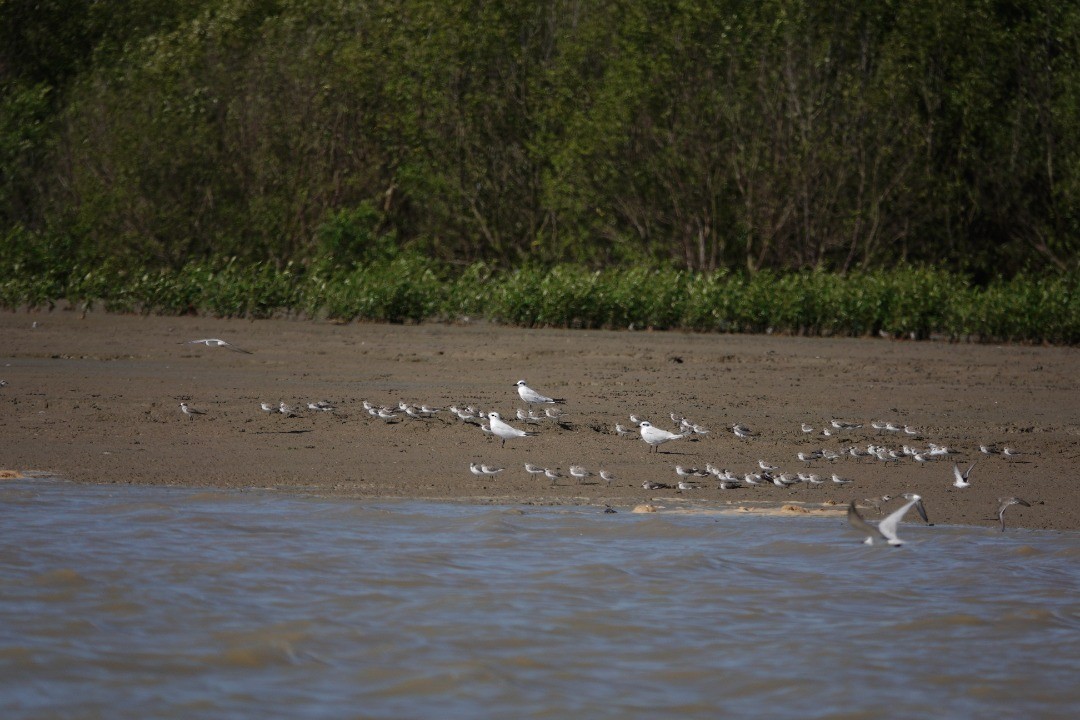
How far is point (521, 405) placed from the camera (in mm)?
12938

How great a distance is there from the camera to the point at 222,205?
1116 inches

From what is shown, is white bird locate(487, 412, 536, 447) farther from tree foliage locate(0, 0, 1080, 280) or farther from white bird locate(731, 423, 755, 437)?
tree foliage locate(0, 0, 1080, 280)

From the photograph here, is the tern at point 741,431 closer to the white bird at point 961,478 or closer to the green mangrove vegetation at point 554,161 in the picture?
the white bird at point 961,478

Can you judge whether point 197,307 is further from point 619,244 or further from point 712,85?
point 712,85

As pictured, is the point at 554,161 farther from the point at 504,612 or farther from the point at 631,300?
the point at 504,612

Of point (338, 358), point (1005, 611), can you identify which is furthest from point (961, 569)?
point (338, 358)

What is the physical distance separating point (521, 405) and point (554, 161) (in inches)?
584

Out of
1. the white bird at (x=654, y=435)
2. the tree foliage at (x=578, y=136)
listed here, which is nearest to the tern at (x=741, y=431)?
the white bird at (x=654, y=435)

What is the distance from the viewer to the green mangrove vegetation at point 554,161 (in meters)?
22.9

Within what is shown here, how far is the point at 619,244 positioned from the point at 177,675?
21.4 m

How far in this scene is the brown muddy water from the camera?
5.78m

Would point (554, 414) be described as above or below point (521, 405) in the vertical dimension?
above

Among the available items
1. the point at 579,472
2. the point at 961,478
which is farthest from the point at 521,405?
the point at 961,478

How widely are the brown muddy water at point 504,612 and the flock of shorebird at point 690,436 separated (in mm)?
720
